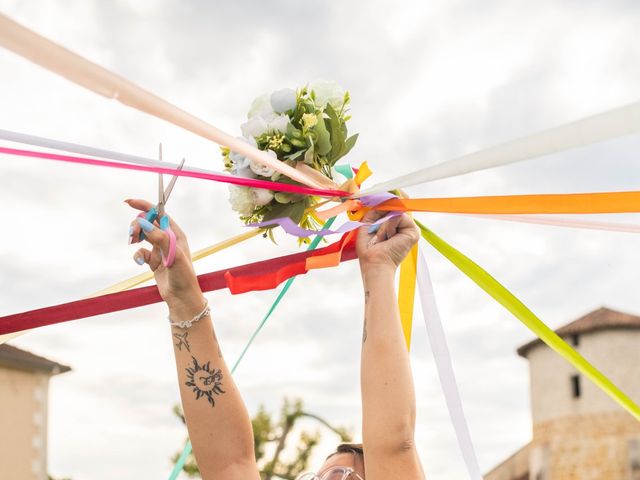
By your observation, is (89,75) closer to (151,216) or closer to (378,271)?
(151,216)

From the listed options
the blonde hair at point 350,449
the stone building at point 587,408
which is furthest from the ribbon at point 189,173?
the stone building at point 587,408

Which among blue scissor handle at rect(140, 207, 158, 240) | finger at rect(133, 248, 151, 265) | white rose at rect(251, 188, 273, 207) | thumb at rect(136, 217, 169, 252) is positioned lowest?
finger at rect(133, 248, 151, 265)

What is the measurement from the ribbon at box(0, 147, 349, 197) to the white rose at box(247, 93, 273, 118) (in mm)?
284

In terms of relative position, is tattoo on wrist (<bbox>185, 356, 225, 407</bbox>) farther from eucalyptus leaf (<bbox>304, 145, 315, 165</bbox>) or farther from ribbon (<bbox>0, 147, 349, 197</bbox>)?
eucalyptus leaf (<bbox>304, 145, 315, 165</bbox>)

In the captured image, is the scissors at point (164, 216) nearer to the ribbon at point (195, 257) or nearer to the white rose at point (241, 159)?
the white rose at point (241, 159)

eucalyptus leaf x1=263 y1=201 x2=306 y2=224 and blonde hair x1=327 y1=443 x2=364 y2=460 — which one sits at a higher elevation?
eucalyptus leaf x1=263 y1=201 x2=306 y2=224

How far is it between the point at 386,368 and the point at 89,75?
4.34 feet

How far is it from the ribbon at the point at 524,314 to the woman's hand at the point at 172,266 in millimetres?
982

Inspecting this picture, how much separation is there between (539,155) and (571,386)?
32728 mm

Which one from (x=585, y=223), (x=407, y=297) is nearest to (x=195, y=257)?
(x=407, y=297)

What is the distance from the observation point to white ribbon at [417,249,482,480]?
11.8 ft

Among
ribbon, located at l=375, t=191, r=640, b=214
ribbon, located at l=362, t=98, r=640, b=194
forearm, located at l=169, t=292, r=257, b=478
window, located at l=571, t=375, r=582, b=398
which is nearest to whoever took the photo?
ribbon, located at l=362, t=98, r=640, b=194

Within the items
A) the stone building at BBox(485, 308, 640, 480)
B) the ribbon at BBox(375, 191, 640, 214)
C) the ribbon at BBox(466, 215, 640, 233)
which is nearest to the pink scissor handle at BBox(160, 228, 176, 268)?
the ribbon at BBox(375, 191, 640, 214)

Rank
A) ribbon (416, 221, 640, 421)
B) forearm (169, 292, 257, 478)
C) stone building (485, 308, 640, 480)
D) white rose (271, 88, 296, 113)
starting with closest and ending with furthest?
forearm (169, 292, 257, 478)
white rose (271, 88, 296, 113)
ribbon (416, 221, 640, 421)
stone building (485, 308, 640, 480)
